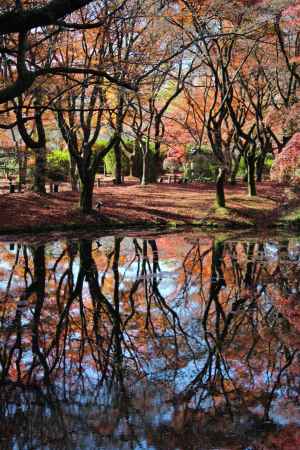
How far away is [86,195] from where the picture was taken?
22109 millimetres

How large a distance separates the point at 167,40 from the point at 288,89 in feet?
20.2

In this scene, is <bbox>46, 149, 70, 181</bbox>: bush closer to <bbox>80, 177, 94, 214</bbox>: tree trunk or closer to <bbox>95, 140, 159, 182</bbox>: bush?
<bbox>95, 140, 159, 182</bbox>: bush

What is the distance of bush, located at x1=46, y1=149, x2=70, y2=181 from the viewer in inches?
1339

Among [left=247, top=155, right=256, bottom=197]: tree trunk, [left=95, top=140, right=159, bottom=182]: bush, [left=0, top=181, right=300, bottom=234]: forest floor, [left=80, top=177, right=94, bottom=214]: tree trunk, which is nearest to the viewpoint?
[left=0, top=181, right=300, bottom=234]: forest floor

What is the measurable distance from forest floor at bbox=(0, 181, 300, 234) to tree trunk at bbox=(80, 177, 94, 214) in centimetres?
28

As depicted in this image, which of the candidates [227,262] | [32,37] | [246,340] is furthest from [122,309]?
[32,37]

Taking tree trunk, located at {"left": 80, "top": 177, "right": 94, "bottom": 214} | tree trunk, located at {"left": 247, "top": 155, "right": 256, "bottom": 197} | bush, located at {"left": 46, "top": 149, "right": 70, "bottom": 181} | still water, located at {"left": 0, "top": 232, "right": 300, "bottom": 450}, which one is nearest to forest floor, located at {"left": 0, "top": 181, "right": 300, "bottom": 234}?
tree trunk, located at {"left": 80, "top": 177, "right": 94, "bottom": 214}

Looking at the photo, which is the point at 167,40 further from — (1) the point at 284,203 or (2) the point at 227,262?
(2) the point at 227,262

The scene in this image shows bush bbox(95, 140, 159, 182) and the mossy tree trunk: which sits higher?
bush bbox(95, 140, 159, 182)

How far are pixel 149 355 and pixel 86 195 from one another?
15179mm

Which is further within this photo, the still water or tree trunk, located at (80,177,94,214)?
Answer: tree trunk, located at (80,177,94,214)

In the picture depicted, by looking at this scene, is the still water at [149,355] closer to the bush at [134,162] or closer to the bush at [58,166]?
the bush at [58,166]

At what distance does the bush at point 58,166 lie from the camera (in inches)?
1339

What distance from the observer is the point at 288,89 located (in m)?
26.0
